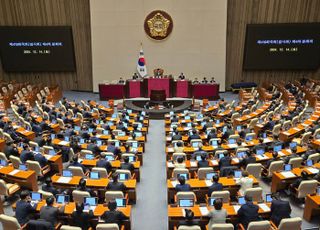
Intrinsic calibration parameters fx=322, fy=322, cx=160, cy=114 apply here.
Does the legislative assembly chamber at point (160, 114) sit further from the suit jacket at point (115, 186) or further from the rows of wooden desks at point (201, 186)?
the suit jacket at point (115, 186)

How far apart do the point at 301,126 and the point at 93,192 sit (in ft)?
34.3

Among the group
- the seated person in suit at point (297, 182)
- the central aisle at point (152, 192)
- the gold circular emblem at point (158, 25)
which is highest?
the gold circular emblem at point (158, 25)

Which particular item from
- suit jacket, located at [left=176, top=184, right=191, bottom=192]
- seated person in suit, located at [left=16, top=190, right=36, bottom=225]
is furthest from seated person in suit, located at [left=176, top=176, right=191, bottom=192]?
seated person in suit, located at [left=16, top=190, right=36, bottom=225]

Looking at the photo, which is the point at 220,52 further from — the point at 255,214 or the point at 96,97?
the point at 255,214

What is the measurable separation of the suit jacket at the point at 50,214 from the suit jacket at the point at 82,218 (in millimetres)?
398

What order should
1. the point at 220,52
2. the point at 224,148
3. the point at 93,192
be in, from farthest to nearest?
the point at 220,52 → the point at 224,148 → the point at 93,192

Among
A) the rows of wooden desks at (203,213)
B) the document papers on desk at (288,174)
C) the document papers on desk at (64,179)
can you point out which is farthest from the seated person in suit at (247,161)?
the document papers on desk at (64,179)

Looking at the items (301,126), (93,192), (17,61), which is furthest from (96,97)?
(93,192)

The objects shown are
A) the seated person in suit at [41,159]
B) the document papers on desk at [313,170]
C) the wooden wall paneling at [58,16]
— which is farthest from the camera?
the wooden wall paneling at [58,16]

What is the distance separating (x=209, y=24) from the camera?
79.3 feet

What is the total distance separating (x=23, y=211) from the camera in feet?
25.7

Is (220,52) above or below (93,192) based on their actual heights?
above

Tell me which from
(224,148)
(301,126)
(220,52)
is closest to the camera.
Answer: (224,148)

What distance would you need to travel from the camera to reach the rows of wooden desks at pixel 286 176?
32.3 feet
